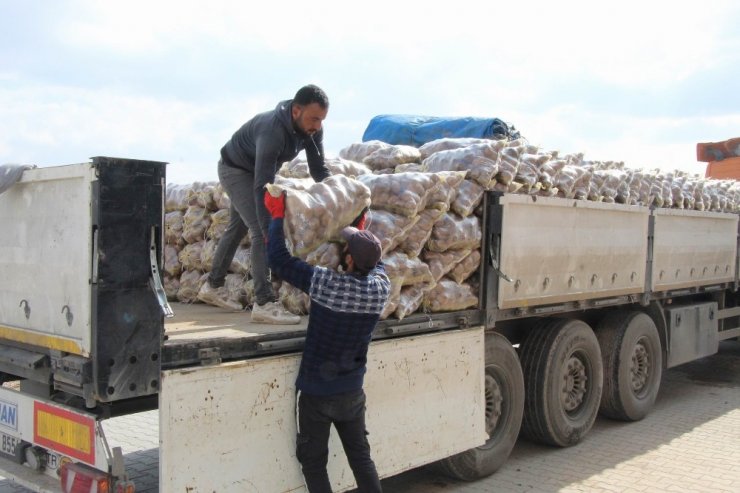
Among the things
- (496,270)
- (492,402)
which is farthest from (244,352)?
(492,402)

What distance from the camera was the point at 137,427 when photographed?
20.8 feet

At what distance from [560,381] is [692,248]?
9.45ft

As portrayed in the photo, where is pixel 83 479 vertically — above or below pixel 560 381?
above

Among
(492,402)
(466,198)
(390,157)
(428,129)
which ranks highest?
(428,129)

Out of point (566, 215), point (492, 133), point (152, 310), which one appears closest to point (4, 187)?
point (152, 310)

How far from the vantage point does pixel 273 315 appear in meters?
4.00

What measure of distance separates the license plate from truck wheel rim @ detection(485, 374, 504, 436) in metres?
2.98

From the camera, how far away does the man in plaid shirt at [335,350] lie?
11.6 feet

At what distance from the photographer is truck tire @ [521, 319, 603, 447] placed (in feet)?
18.5

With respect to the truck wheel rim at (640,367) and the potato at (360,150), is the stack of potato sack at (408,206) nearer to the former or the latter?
the potato at (360,150)

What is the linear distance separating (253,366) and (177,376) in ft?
1.42

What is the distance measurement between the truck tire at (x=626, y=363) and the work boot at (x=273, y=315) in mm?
3697

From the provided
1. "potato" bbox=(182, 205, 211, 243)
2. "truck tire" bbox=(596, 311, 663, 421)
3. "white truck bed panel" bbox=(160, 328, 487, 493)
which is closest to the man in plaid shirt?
"white truck bed panel" bbox=(160, 328, 487, 493)

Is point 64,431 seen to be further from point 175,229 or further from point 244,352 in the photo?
point 175,229
